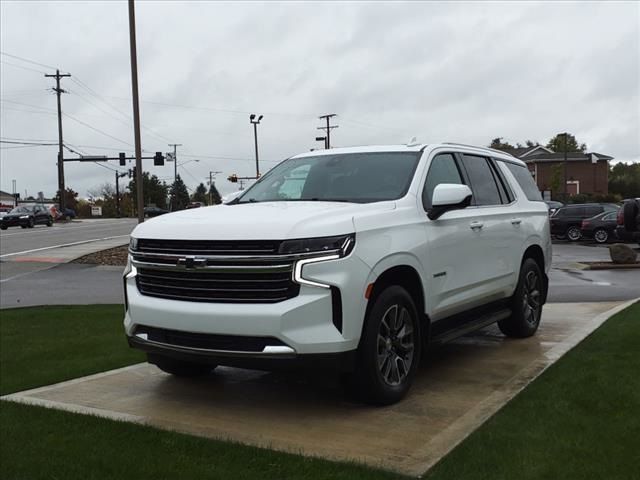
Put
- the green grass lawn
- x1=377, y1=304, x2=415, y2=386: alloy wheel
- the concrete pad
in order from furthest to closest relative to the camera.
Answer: the green grass lawn
x1=377, y1=304, x2=415, y2=386: alloy wheel
the concrete pad

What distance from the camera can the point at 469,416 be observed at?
448 cm

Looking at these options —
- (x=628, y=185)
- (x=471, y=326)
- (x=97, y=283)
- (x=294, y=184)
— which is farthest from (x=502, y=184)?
(x=628, y=185)

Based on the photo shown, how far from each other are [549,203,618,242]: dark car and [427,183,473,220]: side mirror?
25700 mm

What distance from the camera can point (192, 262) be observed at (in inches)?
174

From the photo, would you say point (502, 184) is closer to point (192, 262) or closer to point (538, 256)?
point (538, 256)

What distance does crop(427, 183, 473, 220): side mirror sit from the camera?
5.14 metres

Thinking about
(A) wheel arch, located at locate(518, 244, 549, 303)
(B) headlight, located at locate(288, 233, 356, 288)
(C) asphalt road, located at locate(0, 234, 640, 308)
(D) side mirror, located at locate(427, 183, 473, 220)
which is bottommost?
(C) asphalt road, located at locate(0, 234, 640, 308)

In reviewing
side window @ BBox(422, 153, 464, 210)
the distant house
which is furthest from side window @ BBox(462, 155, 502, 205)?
the distant house

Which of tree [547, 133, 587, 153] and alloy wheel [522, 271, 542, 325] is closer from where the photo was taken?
alloy wheel [522, 271, 542, 325]

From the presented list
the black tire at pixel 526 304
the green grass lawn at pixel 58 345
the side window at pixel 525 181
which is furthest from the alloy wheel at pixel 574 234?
the green grass lawn at pixel 58 345

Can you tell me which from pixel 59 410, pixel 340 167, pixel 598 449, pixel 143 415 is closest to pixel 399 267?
pixel 340 167

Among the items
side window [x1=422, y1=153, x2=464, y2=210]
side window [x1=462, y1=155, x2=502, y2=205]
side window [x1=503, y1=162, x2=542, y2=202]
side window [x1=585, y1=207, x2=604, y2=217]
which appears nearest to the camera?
side window [x1=422, y1=153, x2=464, y2=210]

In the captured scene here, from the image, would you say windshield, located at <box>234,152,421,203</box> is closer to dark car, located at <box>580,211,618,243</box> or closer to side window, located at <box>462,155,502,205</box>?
side window, located at <box>462,155,502,205</box>

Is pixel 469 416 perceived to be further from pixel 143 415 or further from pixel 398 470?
pixel 143 415
